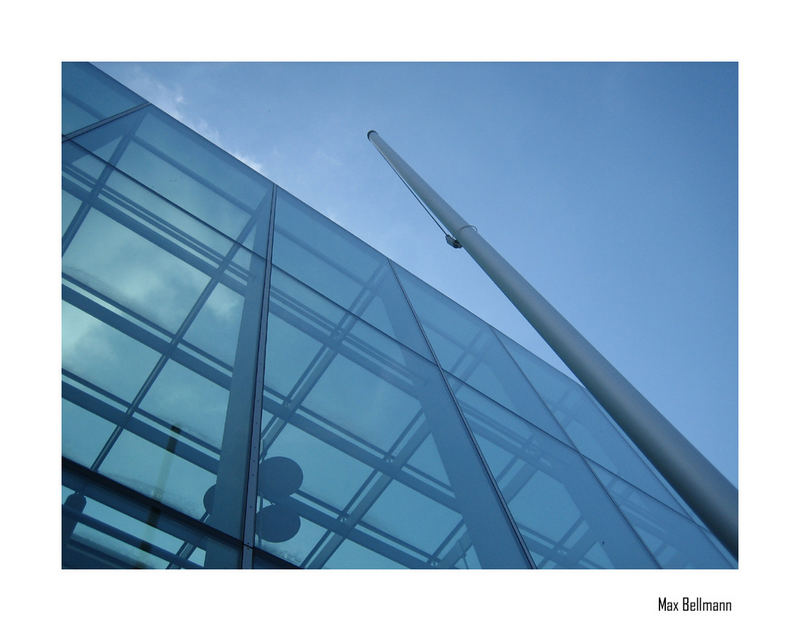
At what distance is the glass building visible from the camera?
11.5ft

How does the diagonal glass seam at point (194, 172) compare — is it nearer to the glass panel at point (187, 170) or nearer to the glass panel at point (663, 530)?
the glass panel at point (187, 170)

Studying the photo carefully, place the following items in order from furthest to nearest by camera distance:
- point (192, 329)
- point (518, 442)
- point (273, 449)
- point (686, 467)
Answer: point (518, 442), point (192, 329), point (273, 449), point (686, 467)

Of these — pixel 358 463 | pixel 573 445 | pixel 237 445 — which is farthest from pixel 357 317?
pixel 573 445

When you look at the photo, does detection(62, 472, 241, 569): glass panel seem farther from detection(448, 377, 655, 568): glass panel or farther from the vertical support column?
detection(448, 377, 655, 568): glass panel

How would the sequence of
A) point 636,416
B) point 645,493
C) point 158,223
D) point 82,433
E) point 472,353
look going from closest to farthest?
point 636,416 → point 82,433 → point 158,223 → point 645,493 → point 472,353

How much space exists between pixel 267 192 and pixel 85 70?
3.05 meters

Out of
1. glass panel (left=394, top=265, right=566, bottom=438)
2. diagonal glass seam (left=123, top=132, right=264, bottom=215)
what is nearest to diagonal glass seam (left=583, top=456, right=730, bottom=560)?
glass panel (left=394, top=265, right=566, bottom=438)

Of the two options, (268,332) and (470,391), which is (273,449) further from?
(470,391)

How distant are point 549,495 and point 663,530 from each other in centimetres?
268

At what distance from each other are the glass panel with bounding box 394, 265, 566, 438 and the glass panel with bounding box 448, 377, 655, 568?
439mm

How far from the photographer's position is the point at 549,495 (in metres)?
6.64

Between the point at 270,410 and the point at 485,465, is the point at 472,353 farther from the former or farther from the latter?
the point at 270,410
